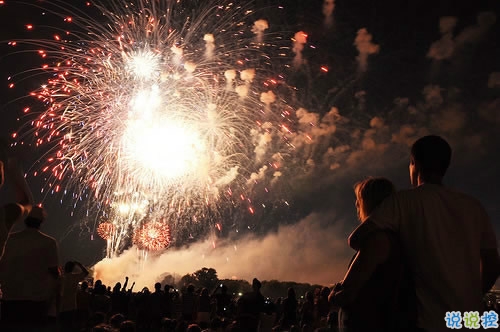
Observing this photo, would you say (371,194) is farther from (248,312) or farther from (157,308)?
(157,308)

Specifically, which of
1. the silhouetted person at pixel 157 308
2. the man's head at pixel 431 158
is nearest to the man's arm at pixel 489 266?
the man's head at pixel 431 158

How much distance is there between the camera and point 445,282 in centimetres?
268

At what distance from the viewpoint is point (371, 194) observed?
3475 mm

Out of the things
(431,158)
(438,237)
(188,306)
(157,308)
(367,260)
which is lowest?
(367,260)

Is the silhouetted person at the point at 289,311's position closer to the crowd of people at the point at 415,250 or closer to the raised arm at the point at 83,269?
the raised arm at the point at 83,269

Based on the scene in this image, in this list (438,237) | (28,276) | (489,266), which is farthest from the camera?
(28,276)

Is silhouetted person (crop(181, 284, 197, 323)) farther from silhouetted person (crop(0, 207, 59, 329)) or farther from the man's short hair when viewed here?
the man's short hair

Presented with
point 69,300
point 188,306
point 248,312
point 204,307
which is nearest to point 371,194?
point 248,312

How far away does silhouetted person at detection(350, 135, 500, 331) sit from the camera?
2684 mm

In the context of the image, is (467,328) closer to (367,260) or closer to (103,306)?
(367,260)

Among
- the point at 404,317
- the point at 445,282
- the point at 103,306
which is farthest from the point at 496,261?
the point at 103,306

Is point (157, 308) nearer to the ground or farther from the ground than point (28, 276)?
farther from the ground

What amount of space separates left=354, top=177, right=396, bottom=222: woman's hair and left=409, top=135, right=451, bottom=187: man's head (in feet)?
1.27

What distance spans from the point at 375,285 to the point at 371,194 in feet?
2.61
